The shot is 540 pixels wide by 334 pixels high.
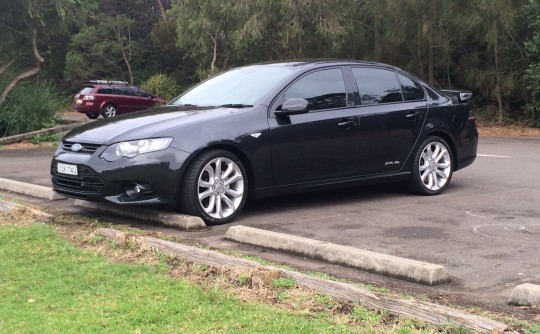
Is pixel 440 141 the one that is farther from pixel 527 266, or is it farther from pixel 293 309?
pixel 293 309

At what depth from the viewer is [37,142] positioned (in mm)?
17719

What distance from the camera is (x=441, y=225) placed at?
6574mm

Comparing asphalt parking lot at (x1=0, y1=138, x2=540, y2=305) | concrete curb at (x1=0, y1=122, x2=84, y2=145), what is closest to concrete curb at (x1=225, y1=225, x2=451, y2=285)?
asphalt parking lot at (x1=0, y1=138, x2=540, y2=305)

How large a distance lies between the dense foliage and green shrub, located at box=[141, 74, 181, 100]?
7.17ft

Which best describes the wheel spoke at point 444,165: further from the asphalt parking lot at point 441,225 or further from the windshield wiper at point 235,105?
the windshield wiper at point 235,105

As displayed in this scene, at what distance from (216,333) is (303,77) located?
14.0ft

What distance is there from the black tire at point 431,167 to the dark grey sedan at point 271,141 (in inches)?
0.5

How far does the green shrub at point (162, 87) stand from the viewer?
39938mm

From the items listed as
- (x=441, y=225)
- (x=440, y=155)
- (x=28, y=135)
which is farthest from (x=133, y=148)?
(x=28, y=135)

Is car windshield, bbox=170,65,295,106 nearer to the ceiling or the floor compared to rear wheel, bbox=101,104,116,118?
nearer to the ceiling

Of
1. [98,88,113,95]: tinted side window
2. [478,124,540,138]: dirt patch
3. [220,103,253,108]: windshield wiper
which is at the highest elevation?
[98,88,113,95]: tinted side window

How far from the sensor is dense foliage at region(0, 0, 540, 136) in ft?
66.7

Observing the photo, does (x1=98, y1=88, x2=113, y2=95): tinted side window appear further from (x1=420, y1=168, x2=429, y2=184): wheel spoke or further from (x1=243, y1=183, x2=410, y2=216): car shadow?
(x1=420, y1=168, x2=429, y2=184): wheel spoke

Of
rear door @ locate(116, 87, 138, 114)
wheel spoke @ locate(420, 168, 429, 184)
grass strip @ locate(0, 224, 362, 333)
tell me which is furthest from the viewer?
rear door @ locate(116, 87, 138, 114)
